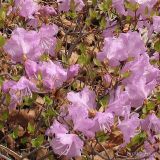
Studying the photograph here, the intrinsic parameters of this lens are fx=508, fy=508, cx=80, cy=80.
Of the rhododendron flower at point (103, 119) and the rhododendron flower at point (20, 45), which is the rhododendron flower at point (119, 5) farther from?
the rhododendron flower at point (103, 119)

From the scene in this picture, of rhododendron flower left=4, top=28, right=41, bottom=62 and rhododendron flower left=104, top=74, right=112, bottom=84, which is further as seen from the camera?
rhododendron flower left=104, top=74, right=112, bottom=84

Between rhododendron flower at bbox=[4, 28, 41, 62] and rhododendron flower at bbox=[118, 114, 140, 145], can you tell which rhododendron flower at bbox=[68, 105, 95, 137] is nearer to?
rhododendron flower at bbox=[118, 114, 140, 145]

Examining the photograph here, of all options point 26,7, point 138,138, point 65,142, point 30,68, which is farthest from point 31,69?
point 26,7

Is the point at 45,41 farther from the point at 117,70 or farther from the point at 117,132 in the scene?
the point at 117,132

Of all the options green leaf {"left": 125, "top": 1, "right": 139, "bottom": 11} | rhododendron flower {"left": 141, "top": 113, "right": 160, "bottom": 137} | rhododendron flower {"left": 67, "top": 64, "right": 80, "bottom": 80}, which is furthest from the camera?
green leaf {"left": 125, "top": 1, "right": 139, "bottom": 11}

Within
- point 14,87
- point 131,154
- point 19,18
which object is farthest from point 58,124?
point 19,18

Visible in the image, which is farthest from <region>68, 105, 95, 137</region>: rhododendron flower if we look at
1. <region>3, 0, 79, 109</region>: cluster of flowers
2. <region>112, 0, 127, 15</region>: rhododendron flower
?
<region>112, 0, 127, 15</region>: rhododendron flower
